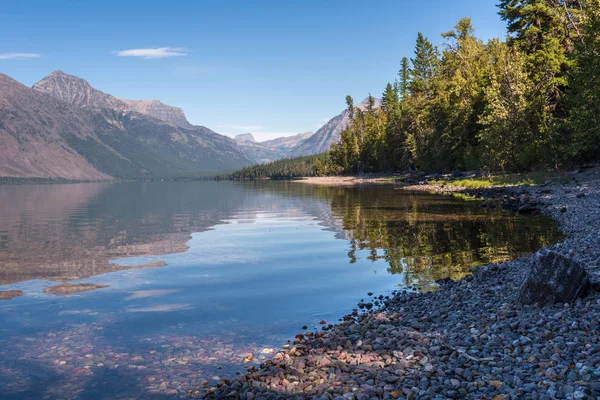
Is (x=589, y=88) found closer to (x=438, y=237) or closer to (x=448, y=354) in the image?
(x=438, y=237)

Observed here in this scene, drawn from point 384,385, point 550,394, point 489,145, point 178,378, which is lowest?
point 178,378

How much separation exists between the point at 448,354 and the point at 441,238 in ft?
69.0

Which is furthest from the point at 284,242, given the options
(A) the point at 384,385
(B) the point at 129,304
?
(A) the point at 384,385

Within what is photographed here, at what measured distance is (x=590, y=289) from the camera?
12312mm

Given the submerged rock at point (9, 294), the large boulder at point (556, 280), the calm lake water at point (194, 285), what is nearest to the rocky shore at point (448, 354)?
the large boulder at point (556, 280)

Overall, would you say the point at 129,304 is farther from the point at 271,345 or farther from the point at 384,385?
the point at 384,385

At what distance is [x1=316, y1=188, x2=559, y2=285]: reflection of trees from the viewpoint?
22.8 m

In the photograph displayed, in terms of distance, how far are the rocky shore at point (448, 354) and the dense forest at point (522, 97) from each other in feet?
133

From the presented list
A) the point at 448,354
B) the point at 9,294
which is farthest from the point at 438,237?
the point at 9,294

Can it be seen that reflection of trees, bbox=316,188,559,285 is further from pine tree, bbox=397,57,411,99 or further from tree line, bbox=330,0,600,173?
pine tree, bbox=397,57,411,99

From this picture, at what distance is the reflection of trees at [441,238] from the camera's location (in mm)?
22844

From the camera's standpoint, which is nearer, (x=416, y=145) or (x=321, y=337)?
(x=321, y=337)

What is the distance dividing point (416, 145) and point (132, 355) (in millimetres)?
115151

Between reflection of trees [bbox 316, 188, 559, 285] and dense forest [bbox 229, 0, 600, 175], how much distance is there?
60.5ft
